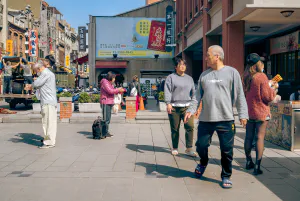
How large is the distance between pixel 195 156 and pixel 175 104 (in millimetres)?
1084

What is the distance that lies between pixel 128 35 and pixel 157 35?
2741mm

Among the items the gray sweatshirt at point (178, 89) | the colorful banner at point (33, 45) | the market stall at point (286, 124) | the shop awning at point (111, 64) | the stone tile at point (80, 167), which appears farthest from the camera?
the colorful banner at point (33, 45)

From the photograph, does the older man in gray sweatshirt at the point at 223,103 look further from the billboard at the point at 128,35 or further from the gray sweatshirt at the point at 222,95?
the billboard at the point at 128,35

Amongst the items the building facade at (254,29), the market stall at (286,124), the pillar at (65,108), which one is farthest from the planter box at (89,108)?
the market stall at (286,124)

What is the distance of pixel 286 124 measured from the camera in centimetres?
734

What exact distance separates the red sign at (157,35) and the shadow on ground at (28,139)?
23890 millimetres

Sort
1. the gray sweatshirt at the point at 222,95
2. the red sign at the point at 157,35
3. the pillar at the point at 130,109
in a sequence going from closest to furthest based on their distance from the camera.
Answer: the gray sweatshirt at the point at 222,95 < the pillar at the point at 130,109 < the red sign at the point at 157,35

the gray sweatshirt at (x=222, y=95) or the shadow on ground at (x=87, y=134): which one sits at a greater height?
the gray sweatshirt at (x=222, y=95)

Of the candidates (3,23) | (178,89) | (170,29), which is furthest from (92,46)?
(178,89)

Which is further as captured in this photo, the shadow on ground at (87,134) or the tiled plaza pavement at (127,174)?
the shadow on ground at (87,134)

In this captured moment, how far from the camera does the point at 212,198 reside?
4246 millimetres

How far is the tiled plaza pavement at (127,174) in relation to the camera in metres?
4.38

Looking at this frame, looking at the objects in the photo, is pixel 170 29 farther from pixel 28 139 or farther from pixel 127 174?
pixel 127 174

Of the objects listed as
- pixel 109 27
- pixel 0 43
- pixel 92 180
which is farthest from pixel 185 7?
pixel 0 43
